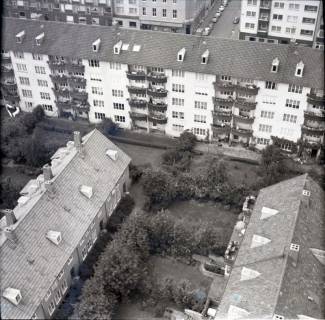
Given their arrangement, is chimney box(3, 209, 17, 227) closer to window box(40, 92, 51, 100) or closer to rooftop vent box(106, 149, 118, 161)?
rooftop vent box(106, 149, 118, 161)

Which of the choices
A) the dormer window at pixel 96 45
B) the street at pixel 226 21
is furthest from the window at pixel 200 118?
the street at pixel 226 21

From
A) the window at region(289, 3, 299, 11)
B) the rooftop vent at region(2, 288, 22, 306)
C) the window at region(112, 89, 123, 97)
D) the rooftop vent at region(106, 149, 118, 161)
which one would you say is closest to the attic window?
the rooftop vent at region(2, 288, 22, 306)

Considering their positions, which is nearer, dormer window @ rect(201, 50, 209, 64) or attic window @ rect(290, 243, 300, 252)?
attic window @ rect(290, 243, 300, 252)

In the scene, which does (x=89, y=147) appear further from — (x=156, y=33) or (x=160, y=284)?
(x=156, y=33)

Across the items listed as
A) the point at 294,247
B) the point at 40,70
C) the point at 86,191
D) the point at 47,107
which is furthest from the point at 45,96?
the point at 294,247

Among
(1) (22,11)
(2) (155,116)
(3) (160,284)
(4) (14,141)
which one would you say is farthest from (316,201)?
(1) (22,11)

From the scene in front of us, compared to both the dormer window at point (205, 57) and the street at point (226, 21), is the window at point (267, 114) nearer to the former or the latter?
the dormer window at point (205, 57)
